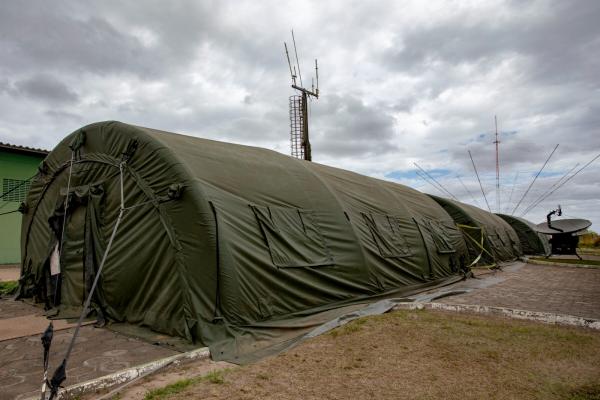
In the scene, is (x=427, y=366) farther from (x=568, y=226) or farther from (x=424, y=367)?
(x=568, y=226)

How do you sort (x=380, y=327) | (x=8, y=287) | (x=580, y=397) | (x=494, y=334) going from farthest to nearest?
1. (x=8, y=287)
2. (x=380, y=327)
3. (x=494, y=334)
4. (x=580, y=397)

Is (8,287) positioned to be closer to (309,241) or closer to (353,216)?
(309,241)

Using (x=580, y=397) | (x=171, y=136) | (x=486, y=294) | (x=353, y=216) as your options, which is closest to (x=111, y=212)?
(x=171, y=136)

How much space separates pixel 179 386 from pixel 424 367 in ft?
7.79

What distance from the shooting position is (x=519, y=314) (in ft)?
20.5

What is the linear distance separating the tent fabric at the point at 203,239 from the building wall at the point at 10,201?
10371 millimetres

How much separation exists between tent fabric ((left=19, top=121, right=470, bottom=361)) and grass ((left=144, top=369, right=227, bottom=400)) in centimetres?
76

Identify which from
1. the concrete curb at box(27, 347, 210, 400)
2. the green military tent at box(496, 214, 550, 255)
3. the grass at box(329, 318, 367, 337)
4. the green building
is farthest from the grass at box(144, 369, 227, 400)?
the green military tent at box(496, 214, 550, 255)

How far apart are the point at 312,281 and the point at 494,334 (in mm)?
2764

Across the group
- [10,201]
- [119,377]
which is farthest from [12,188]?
[119,377]

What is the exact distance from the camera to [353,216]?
8.49 meters

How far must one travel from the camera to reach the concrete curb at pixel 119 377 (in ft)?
11.8

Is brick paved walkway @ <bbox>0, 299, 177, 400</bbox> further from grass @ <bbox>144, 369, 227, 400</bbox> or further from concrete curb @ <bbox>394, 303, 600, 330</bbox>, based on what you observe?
concrete curb @ <bbox>394, 303, 600, 330</bbox>

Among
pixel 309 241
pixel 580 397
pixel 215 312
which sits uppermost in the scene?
pixel 309 241
